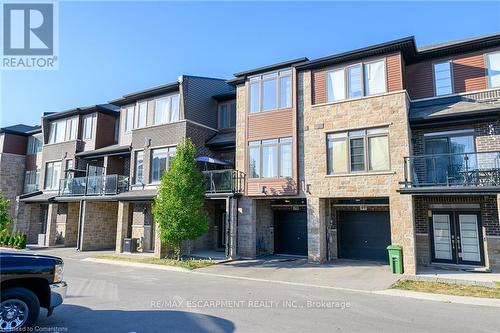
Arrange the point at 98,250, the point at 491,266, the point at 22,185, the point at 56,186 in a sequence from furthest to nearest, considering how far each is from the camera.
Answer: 1. the point at 22,185
2. the point at 56,186
3. the point at 98,250
4. the point at 491,266

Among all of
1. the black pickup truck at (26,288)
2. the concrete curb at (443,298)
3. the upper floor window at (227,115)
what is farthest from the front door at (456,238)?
A: the black pickup truck at (26,288)

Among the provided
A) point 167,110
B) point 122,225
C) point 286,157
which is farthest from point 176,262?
point 167,110

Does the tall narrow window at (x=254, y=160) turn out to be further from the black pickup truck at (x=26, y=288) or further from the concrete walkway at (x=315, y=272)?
the black pickup truck at (x=26, y=288)

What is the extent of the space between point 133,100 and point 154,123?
3.02 meters

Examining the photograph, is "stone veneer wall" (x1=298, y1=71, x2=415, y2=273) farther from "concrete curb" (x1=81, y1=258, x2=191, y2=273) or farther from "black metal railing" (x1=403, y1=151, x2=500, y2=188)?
"concrete curb" (x1=81, y1=258, x2=191, y2=273)

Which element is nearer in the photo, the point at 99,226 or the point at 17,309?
the point at 17,309

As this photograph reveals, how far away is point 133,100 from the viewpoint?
22.8 m

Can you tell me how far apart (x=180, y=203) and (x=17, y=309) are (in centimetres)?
983

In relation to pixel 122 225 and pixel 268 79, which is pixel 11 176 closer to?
pixel 122 225

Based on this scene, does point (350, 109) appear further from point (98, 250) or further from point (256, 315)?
point (98, 250)

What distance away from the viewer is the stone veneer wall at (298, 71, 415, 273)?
45.2 feet

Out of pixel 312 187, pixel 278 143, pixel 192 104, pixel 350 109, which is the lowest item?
pixel 312 187

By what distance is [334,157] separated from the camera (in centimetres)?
1588

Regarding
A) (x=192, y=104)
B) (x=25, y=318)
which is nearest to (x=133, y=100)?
(x=192, y=104)
